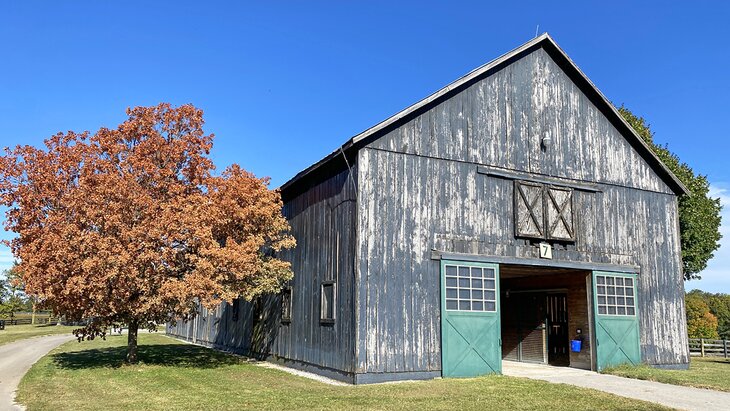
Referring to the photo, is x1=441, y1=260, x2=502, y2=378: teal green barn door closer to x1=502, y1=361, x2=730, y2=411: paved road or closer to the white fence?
x1=502, y1=361, x2=730, y2=411: paved road

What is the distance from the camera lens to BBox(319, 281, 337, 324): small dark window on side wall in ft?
48.5

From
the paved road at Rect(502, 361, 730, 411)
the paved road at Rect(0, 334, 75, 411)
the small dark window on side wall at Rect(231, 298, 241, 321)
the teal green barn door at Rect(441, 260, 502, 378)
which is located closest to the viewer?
the paved road at Rect(502, 361, 730, 411)

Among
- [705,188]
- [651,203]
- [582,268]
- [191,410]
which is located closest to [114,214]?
[191,410]

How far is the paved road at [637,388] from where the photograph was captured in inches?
443

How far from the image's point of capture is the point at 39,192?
50.6ft

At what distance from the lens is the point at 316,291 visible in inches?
629

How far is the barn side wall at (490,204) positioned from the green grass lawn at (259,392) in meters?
1.64

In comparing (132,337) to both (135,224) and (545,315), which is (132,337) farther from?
(545,315)

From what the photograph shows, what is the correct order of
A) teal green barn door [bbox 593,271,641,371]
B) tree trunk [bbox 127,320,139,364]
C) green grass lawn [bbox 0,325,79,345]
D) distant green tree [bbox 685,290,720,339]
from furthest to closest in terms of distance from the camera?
1. distant green tree [bbox 685,290,720,339]
2. green grass lawn [bbox 0,325,79,345]
3. tree trunk [bbox 127,320,139,364]
4. teal green barn door [bbox 593,271,641,371]

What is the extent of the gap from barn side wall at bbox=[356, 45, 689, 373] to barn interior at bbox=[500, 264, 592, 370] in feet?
4.75

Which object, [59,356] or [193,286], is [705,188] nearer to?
[193,286]

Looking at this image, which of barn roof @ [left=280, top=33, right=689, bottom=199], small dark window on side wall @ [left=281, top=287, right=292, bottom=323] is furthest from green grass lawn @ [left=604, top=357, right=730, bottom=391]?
small dark window on side wall @ [left=281, top=287, right=292, bottom=323]

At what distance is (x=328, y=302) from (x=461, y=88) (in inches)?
265

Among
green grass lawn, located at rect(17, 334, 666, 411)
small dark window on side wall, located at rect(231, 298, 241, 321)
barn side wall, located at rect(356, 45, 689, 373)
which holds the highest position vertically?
barn side wall, located at rect(356, 45, 689, 373)
